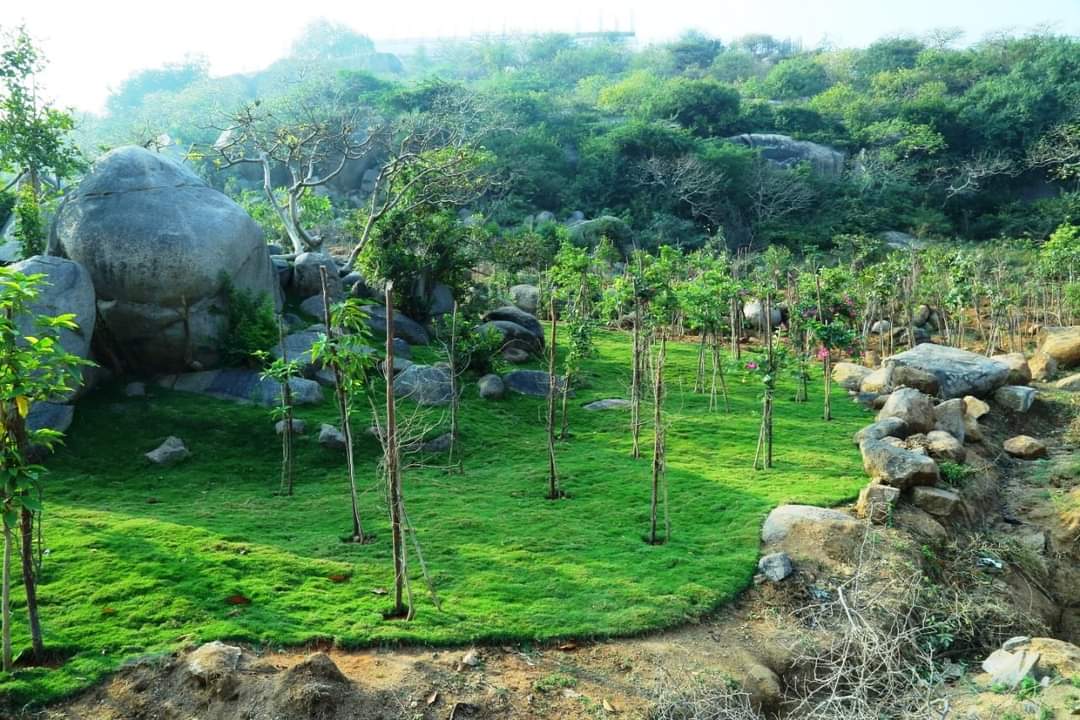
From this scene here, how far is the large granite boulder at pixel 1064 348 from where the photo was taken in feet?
71.4

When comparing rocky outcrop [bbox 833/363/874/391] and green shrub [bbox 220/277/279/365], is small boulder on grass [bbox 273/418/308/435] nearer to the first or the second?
green shrub [bbox 220/277/279/365]

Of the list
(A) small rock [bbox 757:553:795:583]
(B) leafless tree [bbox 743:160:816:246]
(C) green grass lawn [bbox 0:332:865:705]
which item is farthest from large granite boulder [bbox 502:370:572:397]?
(B) leafless tree [bbox 743:160:816:246]

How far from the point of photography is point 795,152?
50250 mm

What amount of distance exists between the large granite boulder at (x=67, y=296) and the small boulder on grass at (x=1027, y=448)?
17.2 meters

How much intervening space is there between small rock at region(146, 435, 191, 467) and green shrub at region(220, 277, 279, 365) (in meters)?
2.79

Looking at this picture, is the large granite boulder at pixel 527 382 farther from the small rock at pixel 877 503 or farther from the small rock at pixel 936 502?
the small rock at pixel 936 502

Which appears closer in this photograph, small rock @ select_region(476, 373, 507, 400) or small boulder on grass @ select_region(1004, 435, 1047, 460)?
small boulder on grass @ select_region(1004, 435, 1047, 460)

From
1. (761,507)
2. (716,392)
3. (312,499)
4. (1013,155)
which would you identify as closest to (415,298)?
(716,392)

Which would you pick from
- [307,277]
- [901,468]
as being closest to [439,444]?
[901,468]

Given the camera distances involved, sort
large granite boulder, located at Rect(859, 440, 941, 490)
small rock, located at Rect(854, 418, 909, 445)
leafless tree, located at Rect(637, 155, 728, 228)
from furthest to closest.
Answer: leafless tree, located at Rect(637, 155, 728, 228) < small rock, located at Rect(854, 418, 909, 445) < large granite boulder, located at Rect(859, 440, 941, 490)

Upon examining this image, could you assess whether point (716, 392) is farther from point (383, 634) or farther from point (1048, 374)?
point (383, 634)

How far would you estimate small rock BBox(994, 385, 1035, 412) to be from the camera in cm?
1805

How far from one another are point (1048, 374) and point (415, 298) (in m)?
16.5

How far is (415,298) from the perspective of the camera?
21781 millimetres
